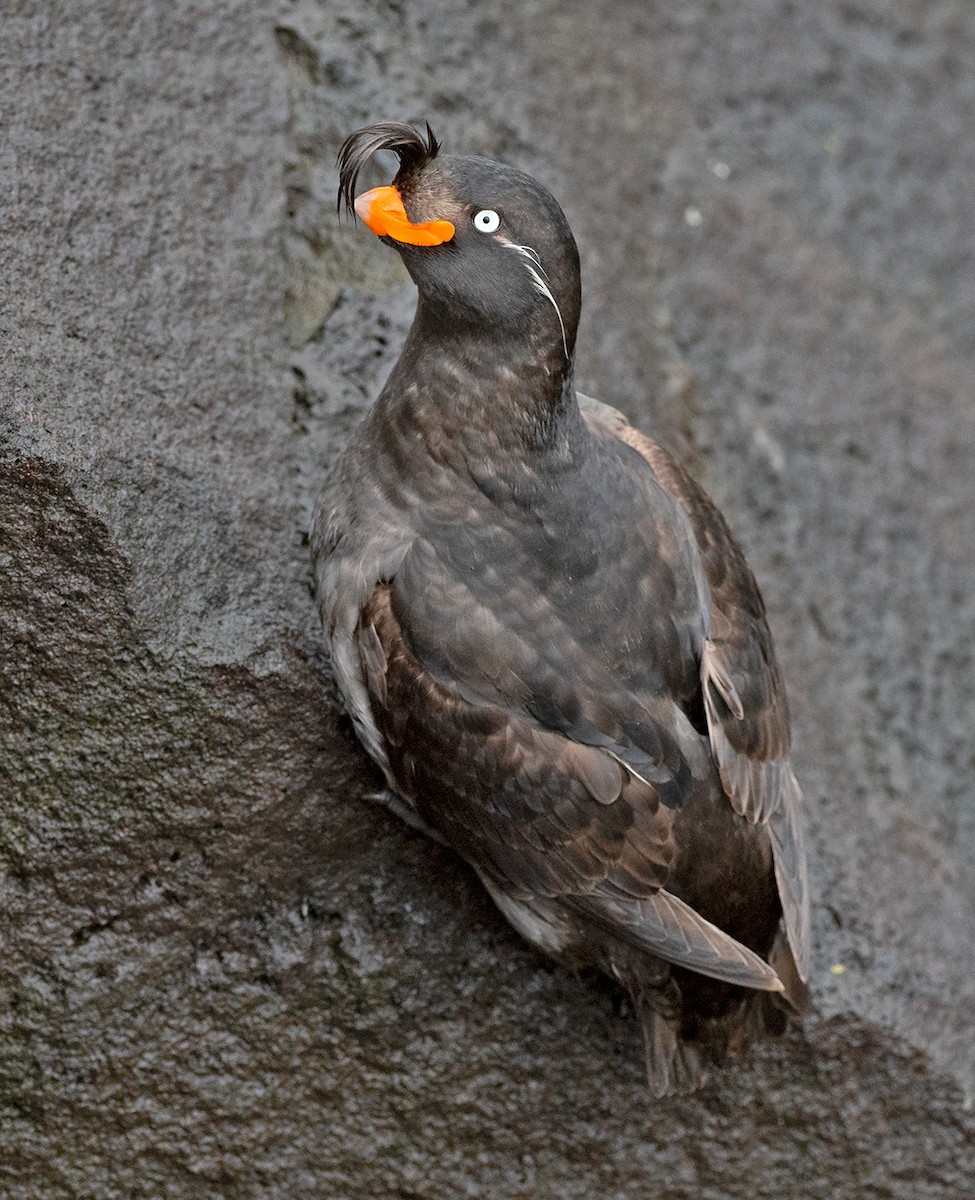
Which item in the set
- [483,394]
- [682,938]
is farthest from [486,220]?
[682,938]

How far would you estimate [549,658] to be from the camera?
3.38 meters

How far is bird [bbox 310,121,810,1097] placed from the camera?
329 centimetres

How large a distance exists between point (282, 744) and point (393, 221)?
1266mm

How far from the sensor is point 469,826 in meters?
3.43

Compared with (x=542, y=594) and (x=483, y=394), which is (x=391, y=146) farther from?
(x=542, y=594)

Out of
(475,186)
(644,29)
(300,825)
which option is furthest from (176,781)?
(644,29)

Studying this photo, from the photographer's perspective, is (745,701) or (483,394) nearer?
(483,394)

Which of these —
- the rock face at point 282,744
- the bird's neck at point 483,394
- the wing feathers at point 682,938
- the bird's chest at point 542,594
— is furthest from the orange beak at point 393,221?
the wing feathers at point 682,938

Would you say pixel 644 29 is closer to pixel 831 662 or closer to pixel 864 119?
pixel 864 119

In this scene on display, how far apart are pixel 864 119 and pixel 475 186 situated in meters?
3.09

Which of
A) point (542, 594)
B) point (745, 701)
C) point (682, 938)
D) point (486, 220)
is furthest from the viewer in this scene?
point (745, 701)

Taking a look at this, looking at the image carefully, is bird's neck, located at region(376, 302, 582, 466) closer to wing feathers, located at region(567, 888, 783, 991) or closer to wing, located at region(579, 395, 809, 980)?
wing, located at region(579, 395, 809, 980)

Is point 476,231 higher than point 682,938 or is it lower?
higher

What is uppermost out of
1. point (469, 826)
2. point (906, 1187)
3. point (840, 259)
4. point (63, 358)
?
point (840, 259)
